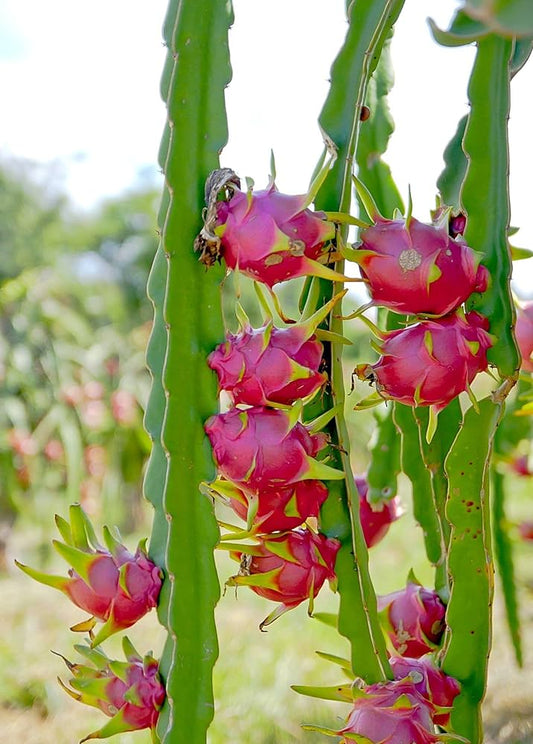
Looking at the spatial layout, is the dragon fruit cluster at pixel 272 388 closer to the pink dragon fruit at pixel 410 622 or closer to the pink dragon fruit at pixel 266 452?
the pink dragon fruit at pixel 266 452

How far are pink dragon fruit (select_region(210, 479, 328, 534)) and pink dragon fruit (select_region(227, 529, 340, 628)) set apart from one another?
0.01 meters

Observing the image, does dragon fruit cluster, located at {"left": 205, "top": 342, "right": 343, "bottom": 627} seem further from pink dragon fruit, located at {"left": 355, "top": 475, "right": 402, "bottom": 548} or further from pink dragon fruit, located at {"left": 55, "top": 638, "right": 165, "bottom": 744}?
pink dragon fruit, located at {"left": 355, "top": 475, "right": 402, "bottom": 548}

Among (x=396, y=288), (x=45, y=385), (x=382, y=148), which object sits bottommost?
(x=45, y=385)

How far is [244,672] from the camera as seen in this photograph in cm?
187

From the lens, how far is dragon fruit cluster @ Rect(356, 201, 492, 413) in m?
0.53

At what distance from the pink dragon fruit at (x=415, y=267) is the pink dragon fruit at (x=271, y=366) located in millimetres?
60

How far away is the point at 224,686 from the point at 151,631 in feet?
1.71

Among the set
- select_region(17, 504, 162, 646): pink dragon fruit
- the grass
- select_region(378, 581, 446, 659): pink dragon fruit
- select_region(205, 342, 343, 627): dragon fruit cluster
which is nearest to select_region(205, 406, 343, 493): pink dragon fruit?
select_region(205, 342, 343, 627): dragon fruit cluster

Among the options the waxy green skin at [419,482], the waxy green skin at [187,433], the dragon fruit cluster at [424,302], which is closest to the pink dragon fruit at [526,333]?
the waxy green skin at [419,482]

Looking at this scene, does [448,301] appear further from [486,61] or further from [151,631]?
[151,631]

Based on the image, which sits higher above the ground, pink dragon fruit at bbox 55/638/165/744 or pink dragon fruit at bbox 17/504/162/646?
pink dragon fruit at bbox 17/504/162/646

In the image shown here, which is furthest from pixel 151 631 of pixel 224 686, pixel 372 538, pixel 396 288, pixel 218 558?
pixel 396 288

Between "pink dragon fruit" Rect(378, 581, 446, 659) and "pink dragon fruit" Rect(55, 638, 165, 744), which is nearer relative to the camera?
"pink dragon fruit" Rect(55, 638, 165, 744)

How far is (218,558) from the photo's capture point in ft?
9.74
